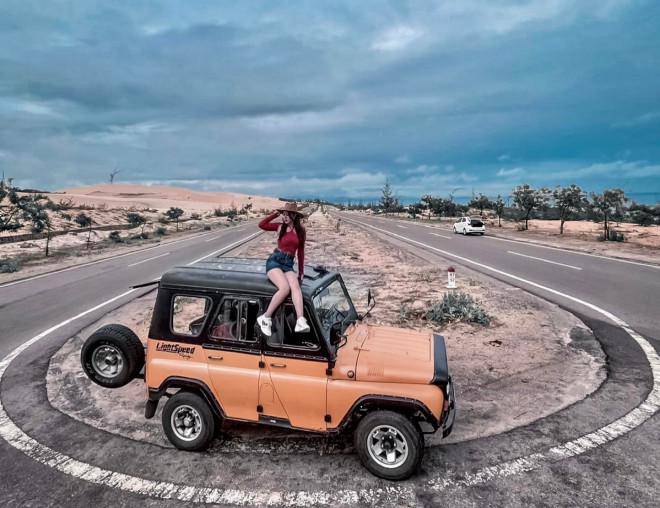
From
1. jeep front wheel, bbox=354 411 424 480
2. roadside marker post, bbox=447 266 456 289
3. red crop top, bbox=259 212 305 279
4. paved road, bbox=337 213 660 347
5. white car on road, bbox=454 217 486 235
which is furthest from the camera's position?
white car on road, bbox=454 217 486 235

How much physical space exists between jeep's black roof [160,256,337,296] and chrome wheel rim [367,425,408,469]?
1.57 m

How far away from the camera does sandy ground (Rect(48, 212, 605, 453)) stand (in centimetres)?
518

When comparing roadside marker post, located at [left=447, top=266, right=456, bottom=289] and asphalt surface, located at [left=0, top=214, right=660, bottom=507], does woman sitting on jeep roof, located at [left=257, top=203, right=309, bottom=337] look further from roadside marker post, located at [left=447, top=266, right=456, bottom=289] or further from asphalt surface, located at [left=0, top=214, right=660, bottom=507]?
roadside marker post, located at [left=447, top=266, right=456, bottom=289]

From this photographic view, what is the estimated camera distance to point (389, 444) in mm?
4230

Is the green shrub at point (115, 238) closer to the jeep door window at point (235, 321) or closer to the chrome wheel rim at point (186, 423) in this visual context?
the chrome wheel rim at point (186, 423)

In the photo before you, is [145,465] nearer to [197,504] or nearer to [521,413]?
[197,504]

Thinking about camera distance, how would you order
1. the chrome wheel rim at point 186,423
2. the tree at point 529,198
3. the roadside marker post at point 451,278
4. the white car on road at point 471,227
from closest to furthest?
the chrome wheel rim at point 186,423 → the roadside marker post at point 451,278 → the white car on road at point 471,227 → the tree at point 529,198

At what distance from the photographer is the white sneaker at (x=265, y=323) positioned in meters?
4.39

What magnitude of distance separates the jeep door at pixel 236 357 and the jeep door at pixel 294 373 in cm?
14

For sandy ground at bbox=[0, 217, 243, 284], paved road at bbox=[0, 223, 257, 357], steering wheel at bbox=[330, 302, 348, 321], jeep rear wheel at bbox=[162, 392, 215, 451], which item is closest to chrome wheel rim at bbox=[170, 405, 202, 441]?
jeep rear wheel at bbox=[162, 392, 215, 451]

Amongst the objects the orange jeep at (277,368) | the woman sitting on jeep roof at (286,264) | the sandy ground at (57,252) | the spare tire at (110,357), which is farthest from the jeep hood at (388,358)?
the sandy ground at (57,252)

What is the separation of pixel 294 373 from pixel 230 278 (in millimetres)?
1276

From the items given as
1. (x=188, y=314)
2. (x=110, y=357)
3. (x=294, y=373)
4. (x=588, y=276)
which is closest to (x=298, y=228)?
(x=188, y=314)

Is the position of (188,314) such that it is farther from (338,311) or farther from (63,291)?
(63,291)
